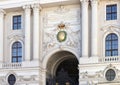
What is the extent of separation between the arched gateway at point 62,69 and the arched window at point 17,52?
2.81m

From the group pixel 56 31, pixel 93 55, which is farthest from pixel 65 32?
pixel 93 55

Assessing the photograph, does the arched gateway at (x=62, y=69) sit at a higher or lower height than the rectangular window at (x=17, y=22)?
lower

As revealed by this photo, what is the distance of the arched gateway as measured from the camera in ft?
127

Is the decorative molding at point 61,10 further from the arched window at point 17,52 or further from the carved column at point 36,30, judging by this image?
the arched window at point 17,52

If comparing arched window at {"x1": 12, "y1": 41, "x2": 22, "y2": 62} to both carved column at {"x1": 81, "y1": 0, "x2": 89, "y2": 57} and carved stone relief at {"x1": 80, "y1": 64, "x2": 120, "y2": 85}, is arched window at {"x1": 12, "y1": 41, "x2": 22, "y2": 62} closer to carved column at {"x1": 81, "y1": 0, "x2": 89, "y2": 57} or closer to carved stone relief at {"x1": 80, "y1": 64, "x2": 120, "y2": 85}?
carved column at {"x1": 81, "y1": 0, "x2": 89, "y2": 57}

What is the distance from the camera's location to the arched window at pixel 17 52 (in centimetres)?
4044

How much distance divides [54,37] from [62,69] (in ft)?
10.1

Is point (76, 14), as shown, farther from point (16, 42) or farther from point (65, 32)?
point (16, 42)

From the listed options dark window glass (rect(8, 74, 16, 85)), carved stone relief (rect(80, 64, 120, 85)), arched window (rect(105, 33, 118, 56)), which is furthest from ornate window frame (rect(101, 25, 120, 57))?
dark window glass (rect(8, 74, 16, 85))

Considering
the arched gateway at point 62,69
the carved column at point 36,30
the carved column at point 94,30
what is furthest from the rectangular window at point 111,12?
the carved column at point 36,30

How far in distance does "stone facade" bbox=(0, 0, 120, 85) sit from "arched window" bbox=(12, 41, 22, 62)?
0.37 m

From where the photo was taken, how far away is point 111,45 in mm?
37562

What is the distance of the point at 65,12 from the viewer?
39531 mm

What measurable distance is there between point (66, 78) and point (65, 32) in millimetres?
4097
